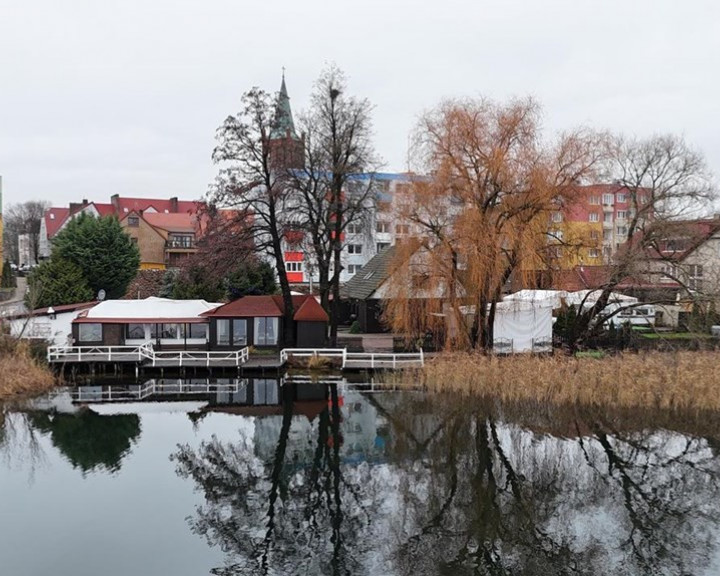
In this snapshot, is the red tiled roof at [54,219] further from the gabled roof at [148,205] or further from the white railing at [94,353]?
the white railing at [94,353]

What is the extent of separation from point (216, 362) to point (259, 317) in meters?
3.49

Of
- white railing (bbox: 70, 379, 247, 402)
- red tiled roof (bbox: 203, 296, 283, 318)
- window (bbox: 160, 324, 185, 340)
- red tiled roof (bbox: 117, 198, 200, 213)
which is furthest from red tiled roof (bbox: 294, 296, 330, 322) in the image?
red tiled roof (bbox: 117, 198, 200, 213)

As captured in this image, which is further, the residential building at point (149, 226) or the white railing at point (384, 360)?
the residential building at point (149, 226)

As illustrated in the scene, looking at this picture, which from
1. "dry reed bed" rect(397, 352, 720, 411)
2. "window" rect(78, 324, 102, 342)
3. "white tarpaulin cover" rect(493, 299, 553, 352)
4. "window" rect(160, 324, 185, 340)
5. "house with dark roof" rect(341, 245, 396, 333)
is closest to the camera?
"dry reed bed" rect(397, 352, 720, 411)

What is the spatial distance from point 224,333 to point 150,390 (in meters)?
6.17

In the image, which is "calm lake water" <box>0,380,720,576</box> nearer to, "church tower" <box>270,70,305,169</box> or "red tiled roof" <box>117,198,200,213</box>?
"church tower" <box>270,70,305,169</box>

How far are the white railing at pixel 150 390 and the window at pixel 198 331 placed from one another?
15.8 feet

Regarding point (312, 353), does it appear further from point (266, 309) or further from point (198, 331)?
point (198, 331)

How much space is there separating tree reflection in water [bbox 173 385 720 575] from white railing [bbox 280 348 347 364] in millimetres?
7264

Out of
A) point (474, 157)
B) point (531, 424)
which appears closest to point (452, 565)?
point (531, 424)

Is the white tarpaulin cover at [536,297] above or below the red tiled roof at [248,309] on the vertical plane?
above

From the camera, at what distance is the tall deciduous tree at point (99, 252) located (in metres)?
39.9

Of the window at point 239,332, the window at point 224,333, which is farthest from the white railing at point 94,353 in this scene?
the window at point 239,332

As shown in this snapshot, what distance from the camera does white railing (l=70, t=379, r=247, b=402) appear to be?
23.5 metres
